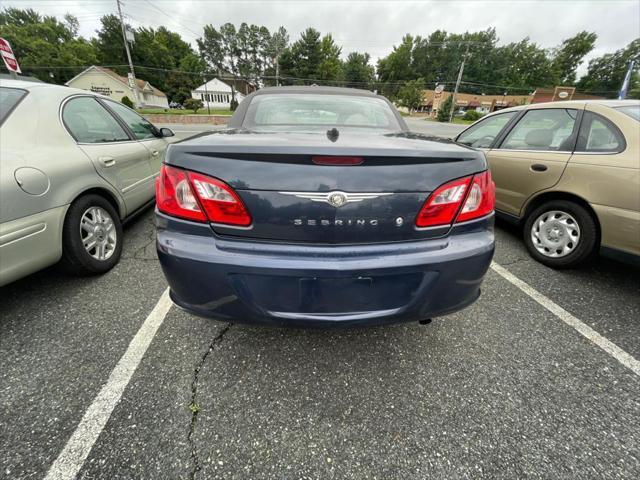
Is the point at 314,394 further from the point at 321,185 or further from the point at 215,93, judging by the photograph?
the point at 215,93

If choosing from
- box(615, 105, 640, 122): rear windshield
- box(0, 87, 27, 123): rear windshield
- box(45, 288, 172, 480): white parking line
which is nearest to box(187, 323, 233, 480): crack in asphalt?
box(45, 288, 172, 480): white parking line

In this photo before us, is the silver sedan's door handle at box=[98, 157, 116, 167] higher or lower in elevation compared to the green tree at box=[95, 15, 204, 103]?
lower

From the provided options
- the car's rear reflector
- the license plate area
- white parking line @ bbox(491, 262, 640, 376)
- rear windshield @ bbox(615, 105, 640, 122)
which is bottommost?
white parking line @ bbox(491, 262, 640, 376)

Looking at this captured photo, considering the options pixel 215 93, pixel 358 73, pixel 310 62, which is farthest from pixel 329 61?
pixel 215 93

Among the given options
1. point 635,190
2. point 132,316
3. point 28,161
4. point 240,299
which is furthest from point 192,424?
point 635,190

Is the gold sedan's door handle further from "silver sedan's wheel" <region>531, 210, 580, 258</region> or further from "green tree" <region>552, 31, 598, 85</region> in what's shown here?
"green tree" <region>552, 31, 598, 85</region>

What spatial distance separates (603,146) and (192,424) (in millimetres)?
3644

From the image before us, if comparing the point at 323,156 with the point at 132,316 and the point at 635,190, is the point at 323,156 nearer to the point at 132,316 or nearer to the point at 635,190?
the point at 132,316

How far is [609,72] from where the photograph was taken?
67.2 m

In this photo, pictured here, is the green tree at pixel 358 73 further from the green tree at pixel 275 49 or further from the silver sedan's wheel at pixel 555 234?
the silver sedan's wheel at pixel 555 234

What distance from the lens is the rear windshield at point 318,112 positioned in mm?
2283

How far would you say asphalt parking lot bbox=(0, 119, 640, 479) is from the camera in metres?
1.31

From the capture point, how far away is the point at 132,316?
2.16 metres

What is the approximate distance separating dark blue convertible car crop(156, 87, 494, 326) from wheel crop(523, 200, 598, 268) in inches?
77.2
